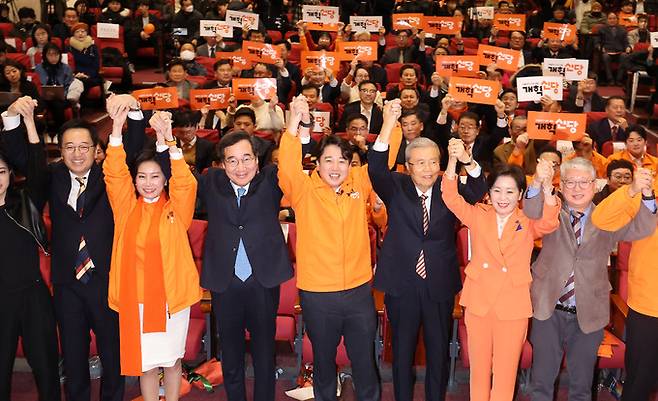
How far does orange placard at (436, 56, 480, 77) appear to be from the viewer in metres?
7.23

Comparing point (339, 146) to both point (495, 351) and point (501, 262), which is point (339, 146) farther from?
point (495, 351)

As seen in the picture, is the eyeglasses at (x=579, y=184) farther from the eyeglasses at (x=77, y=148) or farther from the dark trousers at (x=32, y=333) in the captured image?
the dark trousers at (x=32, y=333)

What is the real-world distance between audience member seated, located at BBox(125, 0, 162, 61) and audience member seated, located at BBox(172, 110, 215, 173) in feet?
21.4

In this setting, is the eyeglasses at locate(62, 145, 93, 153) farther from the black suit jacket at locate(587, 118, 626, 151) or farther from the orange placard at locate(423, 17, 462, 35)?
the orange placard at locate(423, 17, 462, 35)

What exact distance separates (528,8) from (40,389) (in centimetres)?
1131

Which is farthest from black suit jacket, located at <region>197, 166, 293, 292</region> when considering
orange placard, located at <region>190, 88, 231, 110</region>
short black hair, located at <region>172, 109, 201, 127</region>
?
orange placard, located at <region>190, 88, 231, 110</region>

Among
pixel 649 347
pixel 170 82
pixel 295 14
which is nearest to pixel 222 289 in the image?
pixel 649 347

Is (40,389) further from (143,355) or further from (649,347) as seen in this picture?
(649,347)

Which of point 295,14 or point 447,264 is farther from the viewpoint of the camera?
point 295,14

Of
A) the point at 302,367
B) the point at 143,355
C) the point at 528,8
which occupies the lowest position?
the point at 302,367

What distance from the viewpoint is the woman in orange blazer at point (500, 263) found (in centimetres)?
335

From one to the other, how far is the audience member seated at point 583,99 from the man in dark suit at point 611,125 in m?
0.48

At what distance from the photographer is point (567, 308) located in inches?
134

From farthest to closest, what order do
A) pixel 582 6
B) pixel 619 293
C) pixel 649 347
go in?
pixel 582 6 < pixel 619 293 < pixel 649 347
